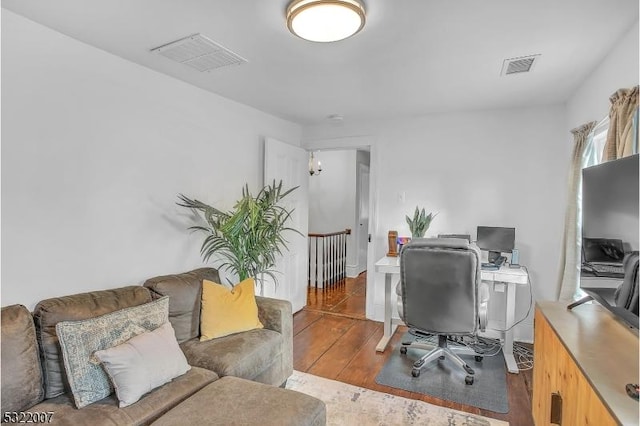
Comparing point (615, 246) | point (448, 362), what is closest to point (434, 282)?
point (448, 362)

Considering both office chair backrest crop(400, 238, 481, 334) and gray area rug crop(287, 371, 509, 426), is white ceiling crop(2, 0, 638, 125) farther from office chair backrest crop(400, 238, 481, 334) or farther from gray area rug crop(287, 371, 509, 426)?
gray area rug crop(287, 371, 509, 426)

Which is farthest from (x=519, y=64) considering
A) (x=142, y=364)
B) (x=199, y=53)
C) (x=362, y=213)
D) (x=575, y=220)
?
(x=362, y=213)

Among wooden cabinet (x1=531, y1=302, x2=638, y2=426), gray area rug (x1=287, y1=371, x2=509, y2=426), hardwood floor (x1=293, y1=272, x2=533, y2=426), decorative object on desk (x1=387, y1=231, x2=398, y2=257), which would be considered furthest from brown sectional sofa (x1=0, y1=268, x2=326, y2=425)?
decorative object on desk (x1=387, y1=231, x2=398, y2=257)

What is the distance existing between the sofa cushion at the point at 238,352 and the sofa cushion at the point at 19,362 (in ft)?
2.47

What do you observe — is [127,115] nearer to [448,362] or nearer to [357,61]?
[357,61]

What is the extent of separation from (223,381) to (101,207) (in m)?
1.37

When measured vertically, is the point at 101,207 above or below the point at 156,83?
below

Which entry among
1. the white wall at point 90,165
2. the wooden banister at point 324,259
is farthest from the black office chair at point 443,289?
the wooden banister at point 324,259

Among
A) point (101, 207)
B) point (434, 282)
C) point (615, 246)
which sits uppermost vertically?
point (101, 207)

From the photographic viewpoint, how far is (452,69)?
2426mm

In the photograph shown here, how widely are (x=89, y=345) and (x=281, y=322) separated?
120cm

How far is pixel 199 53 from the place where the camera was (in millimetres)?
2207

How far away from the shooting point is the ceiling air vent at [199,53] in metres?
2.06

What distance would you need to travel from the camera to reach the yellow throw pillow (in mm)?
2324
